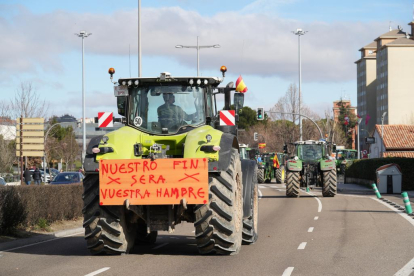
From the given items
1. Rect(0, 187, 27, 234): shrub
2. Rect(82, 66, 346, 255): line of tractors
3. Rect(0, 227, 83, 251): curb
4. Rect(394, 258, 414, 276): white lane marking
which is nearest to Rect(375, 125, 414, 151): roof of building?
Rect(0, 227, 83, 251): curb

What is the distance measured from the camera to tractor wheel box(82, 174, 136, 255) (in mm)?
12367

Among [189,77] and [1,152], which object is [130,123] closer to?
[189,77]

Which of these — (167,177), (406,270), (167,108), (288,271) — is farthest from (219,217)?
(406,270)

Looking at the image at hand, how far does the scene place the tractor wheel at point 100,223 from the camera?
12.4 metres

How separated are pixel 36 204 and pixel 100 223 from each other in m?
6.70

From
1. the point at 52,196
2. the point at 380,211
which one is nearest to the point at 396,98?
the point at 380,211

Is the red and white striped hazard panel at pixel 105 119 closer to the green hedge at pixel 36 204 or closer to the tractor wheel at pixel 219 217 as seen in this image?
the tractor wheel at pixel 219 217

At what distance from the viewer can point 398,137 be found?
270 ft

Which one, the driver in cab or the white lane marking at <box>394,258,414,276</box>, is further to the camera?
the driver in cab

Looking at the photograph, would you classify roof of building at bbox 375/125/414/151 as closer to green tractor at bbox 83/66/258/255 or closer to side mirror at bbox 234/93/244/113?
side mirror at bbox 234/93/244/113

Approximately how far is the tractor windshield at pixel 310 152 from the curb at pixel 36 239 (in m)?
22.1

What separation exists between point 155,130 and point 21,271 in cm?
360

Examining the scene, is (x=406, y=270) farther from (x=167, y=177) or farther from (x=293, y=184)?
(x=293, y=184)

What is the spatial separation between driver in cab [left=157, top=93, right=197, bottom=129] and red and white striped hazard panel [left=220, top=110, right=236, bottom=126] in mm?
615
